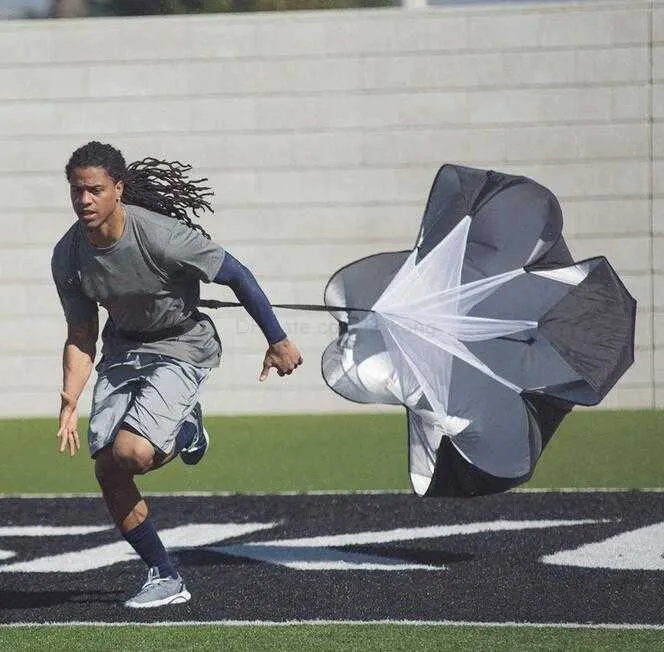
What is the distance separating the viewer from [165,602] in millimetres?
6602

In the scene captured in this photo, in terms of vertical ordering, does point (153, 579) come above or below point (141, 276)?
below

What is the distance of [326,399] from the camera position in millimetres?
14062

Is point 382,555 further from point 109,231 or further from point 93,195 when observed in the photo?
point 93,195

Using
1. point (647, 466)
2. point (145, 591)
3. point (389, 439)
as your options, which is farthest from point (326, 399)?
point (145, 591)

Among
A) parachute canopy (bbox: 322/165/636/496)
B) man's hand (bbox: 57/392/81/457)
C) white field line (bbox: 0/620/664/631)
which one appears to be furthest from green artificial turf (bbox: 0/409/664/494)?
white field line (bbox: 0/620/664/631)

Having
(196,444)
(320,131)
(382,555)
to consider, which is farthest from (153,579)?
(320,131)

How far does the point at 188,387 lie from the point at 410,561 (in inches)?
60.9

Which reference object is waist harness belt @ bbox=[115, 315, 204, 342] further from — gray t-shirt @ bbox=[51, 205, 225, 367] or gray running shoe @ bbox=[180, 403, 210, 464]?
gray running shoe @ bbox=[180, 403, 210, 464]

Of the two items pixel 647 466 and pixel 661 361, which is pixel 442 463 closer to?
pixel 647 466

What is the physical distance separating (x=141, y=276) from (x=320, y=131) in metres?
7.66

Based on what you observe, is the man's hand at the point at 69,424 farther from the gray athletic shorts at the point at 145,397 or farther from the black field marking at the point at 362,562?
the black field marking at the point at 362,562

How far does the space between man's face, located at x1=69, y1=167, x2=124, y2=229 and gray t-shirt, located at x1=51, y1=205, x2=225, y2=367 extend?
15 centimetres

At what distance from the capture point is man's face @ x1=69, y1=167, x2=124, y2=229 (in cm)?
633

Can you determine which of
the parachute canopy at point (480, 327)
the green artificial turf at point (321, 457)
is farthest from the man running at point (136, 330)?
the green artificial turf at point (321, 457)
